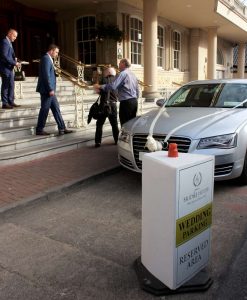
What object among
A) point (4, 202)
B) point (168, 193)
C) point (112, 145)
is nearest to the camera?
point (168, 193)

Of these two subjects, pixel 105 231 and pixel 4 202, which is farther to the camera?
pixel 4 202

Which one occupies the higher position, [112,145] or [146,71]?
[146,71]

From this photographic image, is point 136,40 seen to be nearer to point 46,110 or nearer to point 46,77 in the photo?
point 46,77

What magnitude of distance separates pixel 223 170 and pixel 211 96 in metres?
1.94

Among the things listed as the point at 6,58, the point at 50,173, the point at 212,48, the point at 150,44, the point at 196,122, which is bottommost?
the point at 50,173

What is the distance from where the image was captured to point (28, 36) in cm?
1550

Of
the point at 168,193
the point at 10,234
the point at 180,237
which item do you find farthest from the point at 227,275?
the point at 10,234

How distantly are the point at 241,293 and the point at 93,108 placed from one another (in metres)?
5.64

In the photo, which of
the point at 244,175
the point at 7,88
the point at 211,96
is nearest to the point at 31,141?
the point at 7,88

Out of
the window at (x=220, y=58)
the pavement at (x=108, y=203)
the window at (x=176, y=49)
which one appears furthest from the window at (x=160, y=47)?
the pavement at (x=108, y=203)

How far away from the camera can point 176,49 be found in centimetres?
2138

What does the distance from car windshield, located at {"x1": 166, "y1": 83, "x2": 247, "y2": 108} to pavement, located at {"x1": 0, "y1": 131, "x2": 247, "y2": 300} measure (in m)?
1.48

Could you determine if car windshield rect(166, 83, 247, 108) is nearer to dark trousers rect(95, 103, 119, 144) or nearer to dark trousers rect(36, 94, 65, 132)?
dark trousers rect(95, 103, 119, 144)

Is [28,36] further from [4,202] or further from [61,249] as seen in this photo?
[61,249]
